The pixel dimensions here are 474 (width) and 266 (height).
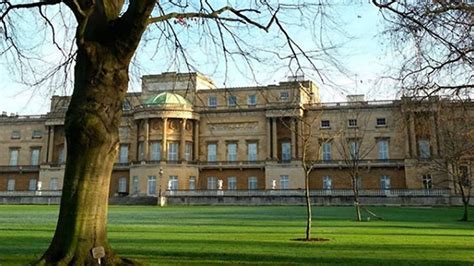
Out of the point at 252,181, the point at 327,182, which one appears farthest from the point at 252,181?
the point at 327,182

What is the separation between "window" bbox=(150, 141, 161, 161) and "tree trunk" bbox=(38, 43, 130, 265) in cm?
5764

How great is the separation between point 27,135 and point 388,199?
Result: 5559cm

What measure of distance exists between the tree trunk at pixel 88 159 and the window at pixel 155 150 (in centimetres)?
5764

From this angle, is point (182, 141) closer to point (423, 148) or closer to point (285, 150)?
point (285, 150)

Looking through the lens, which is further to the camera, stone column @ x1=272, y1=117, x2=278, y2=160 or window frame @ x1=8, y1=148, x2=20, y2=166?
window frame @ x1=8, y1=148, x2=20, y2=166

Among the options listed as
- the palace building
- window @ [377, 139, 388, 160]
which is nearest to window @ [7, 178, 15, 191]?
the palace building

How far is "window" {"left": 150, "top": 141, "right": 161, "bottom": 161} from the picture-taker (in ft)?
212

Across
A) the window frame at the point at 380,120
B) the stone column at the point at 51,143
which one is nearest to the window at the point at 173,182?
the stone column at the point at 51,143

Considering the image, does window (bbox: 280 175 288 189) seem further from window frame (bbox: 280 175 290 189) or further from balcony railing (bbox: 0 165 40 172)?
balcony railing (bbox: 0 165 40 172)

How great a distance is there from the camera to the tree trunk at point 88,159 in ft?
23.6

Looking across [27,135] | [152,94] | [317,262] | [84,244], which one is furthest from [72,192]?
[27,135]

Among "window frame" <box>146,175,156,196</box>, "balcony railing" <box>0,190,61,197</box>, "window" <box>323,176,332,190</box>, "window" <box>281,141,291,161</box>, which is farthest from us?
"window" <box>281,141,291,161</box>

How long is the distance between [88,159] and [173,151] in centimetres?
5845

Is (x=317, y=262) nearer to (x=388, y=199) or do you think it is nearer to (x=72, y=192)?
(x=72, y=192)
